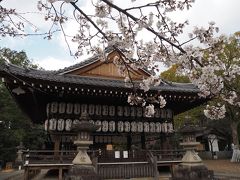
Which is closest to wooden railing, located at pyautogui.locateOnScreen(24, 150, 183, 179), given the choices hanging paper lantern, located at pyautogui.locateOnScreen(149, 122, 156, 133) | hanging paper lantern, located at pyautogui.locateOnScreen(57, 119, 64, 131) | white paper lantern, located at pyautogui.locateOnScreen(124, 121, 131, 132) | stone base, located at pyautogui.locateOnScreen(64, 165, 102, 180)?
hanging paper lantern, located at pyautogui.locateOnScreen(57, 119, 64, 131)

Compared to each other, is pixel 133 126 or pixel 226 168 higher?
pixel 133 126

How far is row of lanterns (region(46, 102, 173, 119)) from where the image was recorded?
1240cm

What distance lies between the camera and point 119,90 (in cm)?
1210

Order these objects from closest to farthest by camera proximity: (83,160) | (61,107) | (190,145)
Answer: (83,160)
(190,145)
(61,107)

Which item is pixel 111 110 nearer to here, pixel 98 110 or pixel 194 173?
pixel 98 110

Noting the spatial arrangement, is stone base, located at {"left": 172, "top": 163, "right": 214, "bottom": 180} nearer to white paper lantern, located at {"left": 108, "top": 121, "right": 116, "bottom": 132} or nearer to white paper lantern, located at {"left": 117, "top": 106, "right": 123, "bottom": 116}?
white paper lantern, located at {"left": 108, "top": 121, "right": 116, "bottom": 132}

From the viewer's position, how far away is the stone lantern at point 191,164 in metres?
10.3

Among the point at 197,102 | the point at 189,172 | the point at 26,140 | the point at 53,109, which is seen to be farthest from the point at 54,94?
the point at 26,140

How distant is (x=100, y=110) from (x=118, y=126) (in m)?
1.24

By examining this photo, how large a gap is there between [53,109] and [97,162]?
3232 millimetres

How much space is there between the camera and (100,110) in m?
13.2

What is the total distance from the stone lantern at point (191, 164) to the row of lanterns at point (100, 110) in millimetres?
2941

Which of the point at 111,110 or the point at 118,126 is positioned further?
the point at 111,110

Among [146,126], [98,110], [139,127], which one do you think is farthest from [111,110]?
[146,126]
